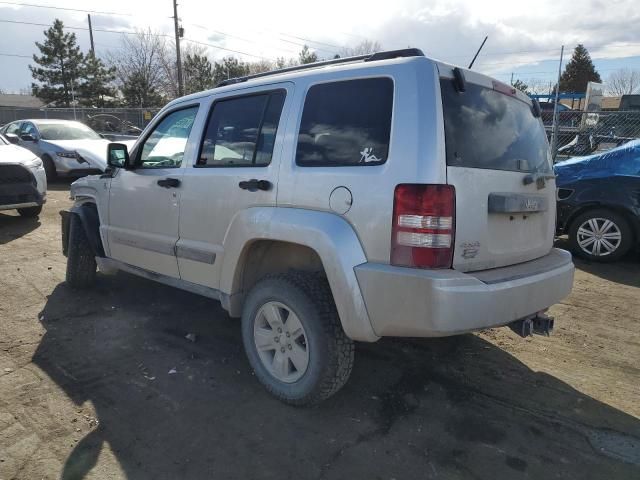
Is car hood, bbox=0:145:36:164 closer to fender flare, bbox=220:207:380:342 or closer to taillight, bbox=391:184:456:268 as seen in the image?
fender flare, bbox=220:207:380:342

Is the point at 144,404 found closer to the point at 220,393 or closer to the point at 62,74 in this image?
the point at 220,393

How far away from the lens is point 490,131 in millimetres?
2834

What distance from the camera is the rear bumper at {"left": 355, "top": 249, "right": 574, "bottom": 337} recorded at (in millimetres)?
2350

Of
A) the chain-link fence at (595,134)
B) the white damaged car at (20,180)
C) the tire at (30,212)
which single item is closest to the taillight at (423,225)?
the white damaged car at (20,180)

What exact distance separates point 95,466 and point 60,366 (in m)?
1.28

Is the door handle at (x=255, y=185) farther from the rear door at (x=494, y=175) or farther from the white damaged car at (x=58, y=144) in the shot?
the white damaged car at (x=58, y=144)

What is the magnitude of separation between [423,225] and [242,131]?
5.22 ft

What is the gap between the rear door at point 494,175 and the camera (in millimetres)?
2518

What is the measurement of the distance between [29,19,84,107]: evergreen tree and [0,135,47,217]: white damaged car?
38.1 meters

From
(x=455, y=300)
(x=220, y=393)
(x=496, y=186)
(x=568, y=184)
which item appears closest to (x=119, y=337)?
(x=220, y=393)

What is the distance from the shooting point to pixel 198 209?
138 inches

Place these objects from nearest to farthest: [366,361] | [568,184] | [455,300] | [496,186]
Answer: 1. [455,300]
2. [496,186]
3. [366,361]
4. [568,184]

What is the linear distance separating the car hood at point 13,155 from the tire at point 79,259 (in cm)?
377

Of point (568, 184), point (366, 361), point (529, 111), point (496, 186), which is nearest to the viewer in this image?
point (496, 186)
